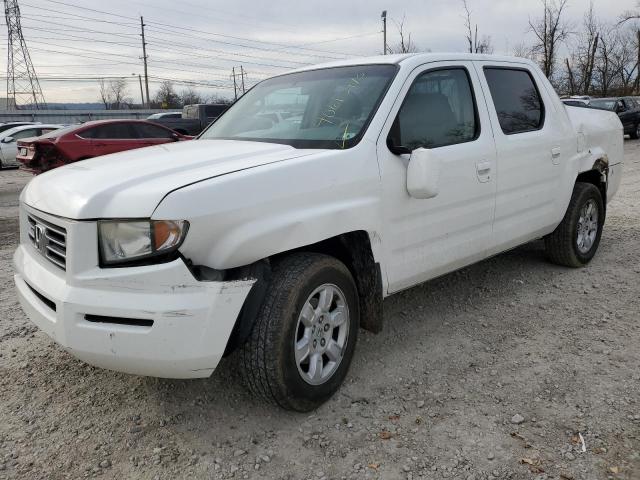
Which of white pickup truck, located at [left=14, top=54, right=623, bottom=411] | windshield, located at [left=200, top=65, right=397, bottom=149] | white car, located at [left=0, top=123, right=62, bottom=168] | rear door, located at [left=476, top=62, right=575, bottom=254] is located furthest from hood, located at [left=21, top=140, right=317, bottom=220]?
white car, located at [left=0, top=123, right=62, bottom=168]

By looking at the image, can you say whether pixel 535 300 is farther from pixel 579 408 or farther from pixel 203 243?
pixel 203 243

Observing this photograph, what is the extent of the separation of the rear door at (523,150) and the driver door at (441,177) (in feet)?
0.49

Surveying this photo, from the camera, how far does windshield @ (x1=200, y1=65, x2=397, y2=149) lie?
3.30 meters

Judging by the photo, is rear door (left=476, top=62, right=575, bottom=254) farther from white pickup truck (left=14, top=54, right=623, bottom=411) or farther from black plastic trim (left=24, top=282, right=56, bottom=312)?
black plastic trim (left=24, top=282, right=56, bottom=312)

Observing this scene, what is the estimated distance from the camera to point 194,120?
781 inches

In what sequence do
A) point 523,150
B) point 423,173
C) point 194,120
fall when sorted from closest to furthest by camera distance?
point 423,173, point 523,150, point 194,120

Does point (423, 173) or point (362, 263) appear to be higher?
point (423, 173)

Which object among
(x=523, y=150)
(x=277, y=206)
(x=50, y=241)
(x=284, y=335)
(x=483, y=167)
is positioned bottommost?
(x=284, y=335)

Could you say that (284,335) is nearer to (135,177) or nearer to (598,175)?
(135,177)

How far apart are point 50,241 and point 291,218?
118 cm

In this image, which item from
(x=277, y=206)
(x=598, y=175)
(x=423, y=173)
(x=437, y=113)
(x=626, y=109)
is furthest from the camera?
(x=626, y=109)

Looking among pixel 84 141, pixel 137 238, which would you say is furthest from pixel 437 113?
pixel 84 141

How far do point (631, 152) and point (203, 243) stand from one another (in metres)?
18.4

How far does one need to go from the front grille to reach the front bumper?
0.17m
